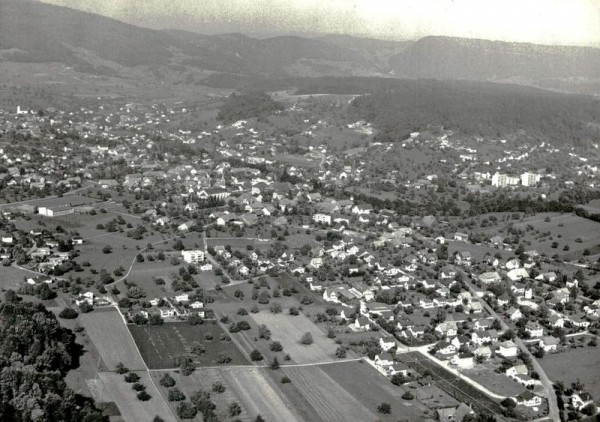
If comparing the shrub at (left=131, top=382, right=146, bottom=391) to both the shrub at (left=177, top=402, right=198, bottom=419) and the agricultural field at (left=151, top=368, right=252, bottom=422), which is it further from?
the shrub at (left=177, top=402, right=198, bottom=419)

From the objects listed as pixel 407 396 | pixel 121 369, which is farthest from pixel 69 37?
pixel 407 396

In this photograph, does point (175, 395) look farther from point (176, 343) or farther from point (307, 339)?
point (307, 339)

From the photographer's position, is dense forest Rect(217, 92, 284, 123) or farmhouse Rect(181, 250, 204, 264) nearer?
farmhouse Rect(181, 250, 204, 264)

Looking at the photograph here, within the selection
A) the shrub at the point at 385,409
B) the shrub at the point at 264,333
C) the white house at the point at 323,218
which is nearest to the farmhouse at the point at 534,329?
the shrub at the point at 385,409

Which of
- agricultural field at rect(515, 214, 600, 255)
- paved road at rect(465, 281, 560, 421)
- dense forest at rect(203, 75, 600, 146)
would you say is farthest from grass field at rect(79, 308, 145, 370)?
dense forest at rect(203, 75, 600, 146)

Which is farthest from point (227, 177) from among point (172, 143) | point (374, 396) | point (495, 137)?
point (374, 396)

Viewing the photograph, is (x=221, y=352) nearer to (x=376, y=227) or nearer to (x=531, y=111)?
(x=376, y=227)

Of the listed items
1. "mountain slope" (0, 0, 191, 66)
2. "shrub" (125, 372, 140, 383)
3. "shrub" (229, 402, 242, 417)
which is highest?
"mountain slope" (0, 0, 191, 66)
